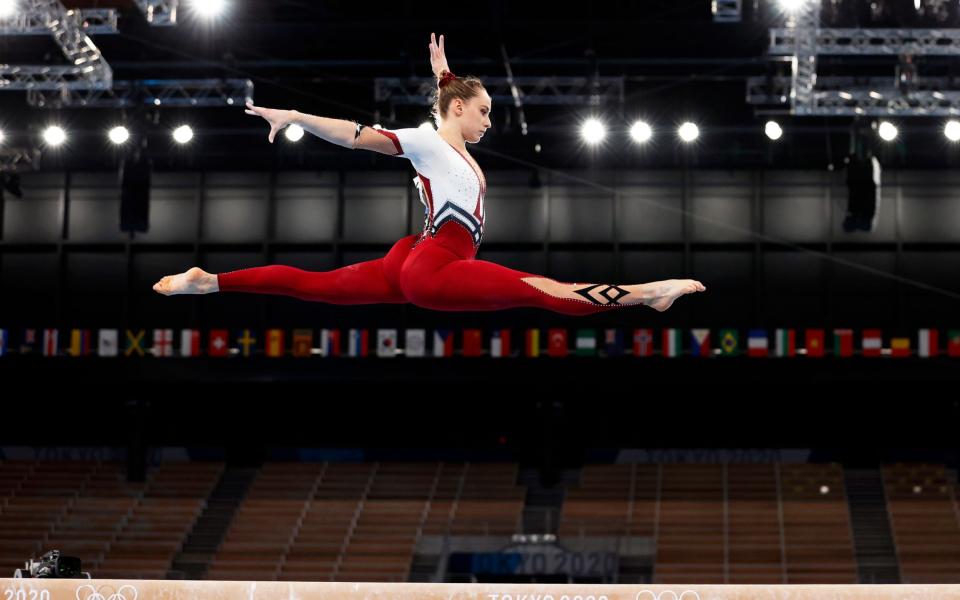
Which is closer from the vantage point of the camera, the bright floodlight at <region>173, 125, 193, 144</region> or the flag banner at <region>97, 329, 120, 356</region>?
the bright floodlight at <region>173, 125, 193, 144</region>

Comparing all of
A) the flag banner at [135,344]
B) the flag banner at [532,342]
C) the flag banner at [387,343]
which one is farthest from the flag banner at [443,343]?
the flag banner at [135,344]

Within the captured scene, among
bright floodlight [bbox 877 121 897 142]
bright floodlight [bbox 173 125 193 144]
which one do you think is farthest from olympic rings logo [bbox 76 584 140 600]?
bright floodlight [bbox 877 121 897 142]

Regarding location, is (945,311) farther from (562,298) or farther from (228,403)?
(562,298)

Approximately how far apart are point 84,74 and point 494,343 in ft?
28.0

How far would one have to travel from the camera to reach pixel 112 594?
Result: 5.55 metres

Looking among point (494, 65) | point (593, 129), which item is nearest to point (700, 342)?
point (593, 129)

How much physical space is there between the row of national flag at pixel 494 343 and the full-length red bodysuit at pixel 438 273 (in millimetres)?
14683

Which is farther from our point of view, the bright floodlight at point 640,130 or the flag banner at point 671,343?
the flag banner at point 671,343

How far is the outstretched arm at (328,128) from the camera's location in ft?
16.8

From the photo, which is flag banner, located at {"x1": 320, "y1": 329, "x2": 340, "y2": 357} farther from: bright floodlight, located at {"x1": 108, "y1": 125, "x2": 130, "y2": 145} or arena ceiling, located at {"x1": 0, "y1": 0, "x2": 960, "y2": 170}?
bright floodlight, located at {"x1": 108, "y1": 125, "x2": 130, "y2": 145}

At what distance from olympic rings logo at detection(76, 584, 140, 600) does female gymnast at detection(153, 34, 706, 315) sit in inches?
55.6

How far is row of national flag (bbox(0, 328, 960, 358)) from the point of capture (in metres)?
20.1

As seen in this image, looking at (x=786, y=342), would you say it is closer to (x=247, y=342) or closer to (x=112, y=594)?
(x=247, y=342)

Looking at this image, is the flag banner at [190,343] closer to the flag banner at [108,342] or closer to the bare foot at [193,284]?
the flag banner at [108,342]
